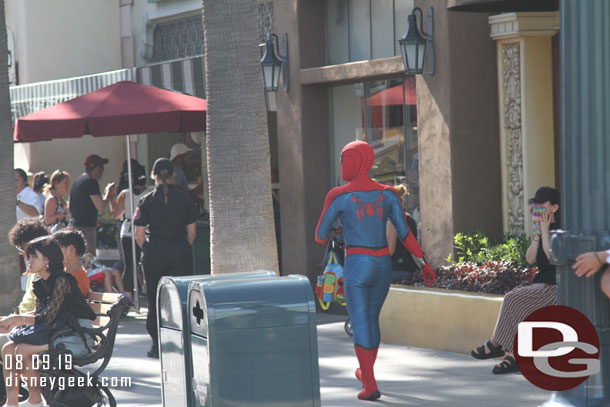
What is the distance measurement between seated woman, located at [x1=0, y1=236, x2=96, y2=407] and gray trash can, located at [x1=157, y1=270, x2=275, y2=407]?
4.11 feet

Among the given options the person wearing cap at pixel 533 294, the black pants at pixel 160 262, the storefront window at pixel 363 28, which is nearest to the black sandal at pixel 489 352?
the person wearing cap at pixel 533 294

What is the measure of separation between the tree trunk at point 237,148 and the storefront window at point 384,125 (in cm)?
442

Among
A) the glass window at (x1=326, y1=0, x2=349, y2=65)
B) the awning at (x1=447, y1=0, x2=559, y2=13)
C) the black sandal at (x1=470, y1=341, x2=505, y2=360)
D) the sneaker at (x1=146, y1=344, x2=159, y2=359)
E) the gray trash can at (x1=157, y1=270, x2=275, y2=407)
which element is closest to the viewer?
the gray trash can at (x1=157, y1=270, x2=275, y2=407)

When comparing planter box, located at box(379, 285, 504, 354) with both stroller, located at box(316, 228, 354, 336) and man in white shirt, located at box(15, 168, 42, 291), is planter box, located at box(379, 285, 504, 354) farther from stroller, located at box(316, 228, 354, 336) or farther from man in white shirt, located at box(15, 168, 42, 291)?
man in white shirt, located at box(15, 168, 42, 291)

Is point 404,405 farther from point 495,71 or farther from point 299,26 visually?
point 299,26

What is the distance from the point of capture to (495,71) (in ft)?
37.2

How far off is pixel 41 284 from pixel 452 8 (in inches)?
178

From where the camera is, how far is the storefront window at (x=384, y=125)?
12.4 metres

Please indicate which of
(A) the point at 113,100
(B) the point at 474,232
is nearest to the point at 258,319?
(B) the point at 474,232

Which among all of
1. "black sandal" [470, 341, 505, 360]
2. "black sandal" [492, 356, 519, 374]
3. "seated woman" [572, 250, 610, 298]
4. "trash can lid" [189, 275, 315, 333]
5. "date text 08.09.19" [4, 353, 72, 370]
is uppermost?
"seated woman" [572, 250, 610, 298]

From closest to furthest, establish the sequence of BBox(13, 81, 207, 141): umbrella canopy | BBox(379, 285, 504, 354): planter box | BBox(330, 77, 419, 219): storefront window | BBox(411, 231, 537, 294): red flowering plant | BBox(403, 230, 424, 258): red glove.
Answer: BBox(403, 230, 424, 258): red glove < BBox(379, 285, 504, 354): planter box < BBox(411, 231, 537, 294): red flowering plant < BBox(13, 81, 207, 141): umbrella canopy < BBox(330, 77, 419, 219): storefront window

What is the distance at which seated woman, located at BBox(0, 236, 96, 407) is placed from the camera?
7.40m

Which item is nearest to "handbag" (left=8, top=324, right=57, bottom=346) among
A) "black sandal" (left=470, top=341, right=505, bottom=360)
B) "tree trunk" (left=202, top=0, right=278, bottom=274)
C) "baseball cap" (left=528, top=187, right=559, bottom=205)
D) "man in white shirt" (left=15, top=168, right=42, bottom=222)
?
"tree trunk" (left=202, top=0, right=278, bottom=274)

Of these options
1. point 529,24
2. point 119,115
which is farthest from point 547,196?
point 119,115
